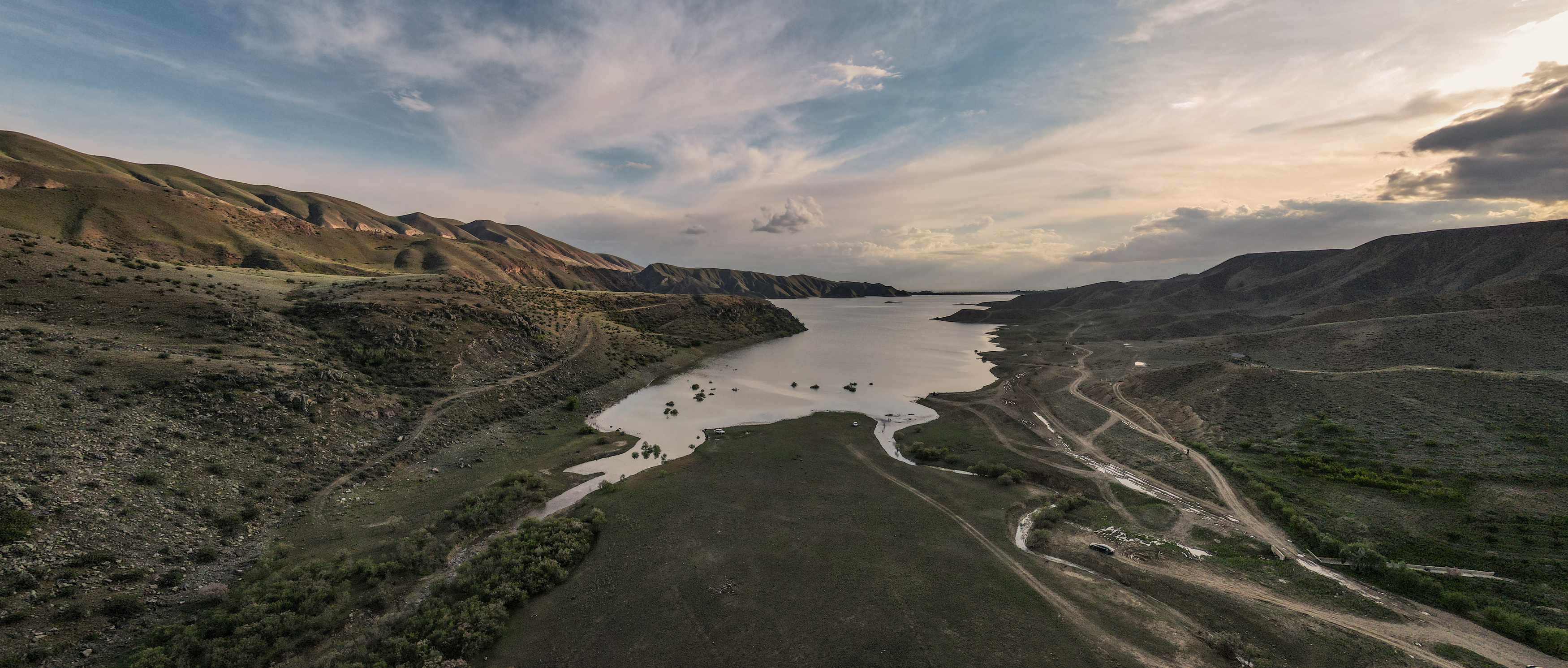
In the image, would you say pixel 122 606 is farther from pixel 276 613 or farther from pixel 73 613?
pixel 276 613

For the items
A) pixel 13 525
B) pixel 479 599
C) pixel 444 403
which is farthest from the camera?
pixel 444 403

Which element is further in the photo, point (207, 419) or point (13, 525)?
point (207, 419)

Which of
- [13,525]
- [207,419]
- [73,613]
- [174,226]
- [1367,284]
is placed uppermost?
[1367,284]

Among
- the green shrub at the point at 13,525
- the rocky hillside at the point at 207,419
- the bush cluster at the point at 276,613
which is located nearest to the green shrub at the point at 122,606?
the rocky hillside at the point at 207,419

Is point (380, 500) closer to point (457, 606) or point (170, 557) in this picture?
point (170, 557)

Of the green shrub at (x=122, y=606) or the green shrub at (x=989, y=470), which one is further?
the green shrub at (x=989, y=470)

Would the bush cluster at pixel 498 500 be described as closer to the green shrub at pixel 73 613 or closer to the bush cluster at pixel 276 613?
the bush cluster at pixel 276 613

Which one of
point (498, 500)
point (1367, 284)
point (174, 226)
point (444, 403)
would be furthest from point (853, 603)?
point (1367, 284)

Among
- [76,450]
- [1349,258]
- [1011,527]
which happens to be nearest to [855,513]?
[1011,527]
